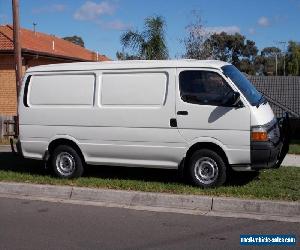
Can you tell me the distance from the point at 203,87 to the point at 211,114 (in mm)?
473

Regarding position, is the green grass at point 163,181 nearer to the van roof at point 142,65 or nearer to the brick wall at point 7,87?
the van roof at point 142,65

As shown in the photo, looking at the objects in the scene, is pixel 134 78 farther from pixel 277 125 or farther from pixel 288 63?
pixel 288 63

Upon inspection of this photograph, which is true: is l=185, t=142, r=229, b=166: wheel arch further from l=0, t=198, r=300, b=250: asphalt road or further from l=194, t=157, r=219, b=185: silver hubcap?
l=0, t=198, r=300, b=250: asphalt road

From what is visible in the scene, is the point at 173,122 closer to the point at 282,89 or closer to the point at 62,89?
the point at 62,89

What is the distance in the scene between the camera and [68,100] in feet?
29.8

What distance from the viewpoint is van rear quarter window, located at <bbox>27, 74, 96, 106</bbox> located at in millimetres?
8977

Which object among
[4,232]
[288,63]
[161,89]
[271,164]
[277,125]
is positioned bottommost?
[4,232]

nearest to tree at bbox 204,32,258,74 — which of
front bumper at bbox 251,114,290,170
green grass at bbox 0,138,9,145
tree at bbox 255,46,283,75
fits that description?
tree at bbox 255,46,283,75

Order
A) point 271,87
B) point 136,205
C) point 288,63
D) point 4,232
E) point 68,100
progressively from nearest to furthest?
point 4,232, point 136,205, point 68,100, point 271,87, point 288,63

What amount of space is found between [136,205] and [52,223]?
1.45 metres

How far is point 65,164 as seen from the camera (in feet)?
30.5

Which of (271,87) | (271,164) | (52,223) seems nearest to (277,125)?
(271,164)

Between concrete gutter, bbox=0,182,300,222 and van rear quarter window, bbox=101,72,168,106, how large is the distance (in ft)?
5.00

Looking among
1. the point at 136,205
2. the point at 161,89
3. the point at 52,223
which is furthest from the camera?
the point at 161,89
